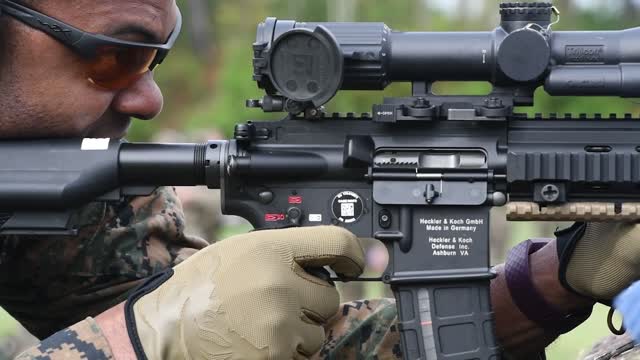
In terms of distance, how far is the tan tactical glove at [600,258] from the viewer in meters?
3.67

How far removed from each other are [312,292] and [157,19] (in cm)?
101

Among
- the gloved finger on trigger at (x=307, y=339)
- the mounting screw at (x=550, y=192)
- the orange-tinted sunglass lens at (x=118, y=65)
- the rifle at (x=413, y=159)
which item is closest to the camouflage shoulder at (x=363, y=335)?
the rifle at (x=413, y=159)

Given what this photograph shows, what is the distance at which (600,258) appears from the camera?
12.3 feet

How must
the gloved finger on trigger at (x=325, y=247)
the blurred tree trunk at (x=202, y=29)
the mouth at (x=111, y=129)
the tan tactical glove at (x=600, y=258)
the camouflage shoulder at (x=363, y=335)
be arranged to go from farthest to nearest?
1. the blurred tree trunk at (x=202, y=29)
2. the camouflage shoulder at (x=363, y=335)
3. the mouth at (x=111, y=129)
4. the tan tactical glove at (x=600, y=258)
5. the gloved finger on trigger at (x=325, y=247)

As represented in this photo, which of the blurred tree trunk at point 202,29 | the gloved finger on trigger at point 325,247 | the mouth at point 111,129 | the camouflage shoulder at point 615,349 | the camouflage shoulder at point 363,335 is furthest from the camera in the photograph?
the blurred tree trunk at point 202,29

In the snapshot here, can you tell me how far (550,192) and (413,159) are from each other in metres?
0.39

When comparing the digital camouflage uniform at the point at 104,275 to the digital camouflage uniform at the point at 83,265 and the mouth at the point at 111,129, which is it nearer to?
the digital camouflage uniform at the point at 83,265

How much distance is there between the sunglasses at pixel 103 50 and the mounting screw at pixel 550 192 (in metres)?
1.22

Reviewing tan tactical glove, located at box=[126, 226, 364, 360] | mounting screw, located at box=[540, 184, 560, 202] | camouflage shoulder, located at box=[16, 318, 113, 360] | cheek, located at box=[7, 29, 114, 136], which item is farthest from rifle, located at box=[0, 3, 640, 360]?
camouflage shoulder, located at box=[16, 318, 113, 360]

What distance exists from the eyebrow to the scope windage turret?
0.44 meters

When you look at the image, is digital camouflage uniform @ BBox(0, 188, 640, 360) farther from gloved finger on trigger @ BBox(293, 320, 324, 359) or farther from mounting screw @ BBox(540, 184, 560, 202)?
mounting screw @ BBox(540, 184, 560, 202)

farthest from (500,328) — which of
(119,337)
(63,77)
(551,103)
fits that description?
(551,103)

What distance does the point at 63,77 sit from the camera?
389 cm

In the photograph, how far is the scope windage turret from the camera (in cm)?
360
